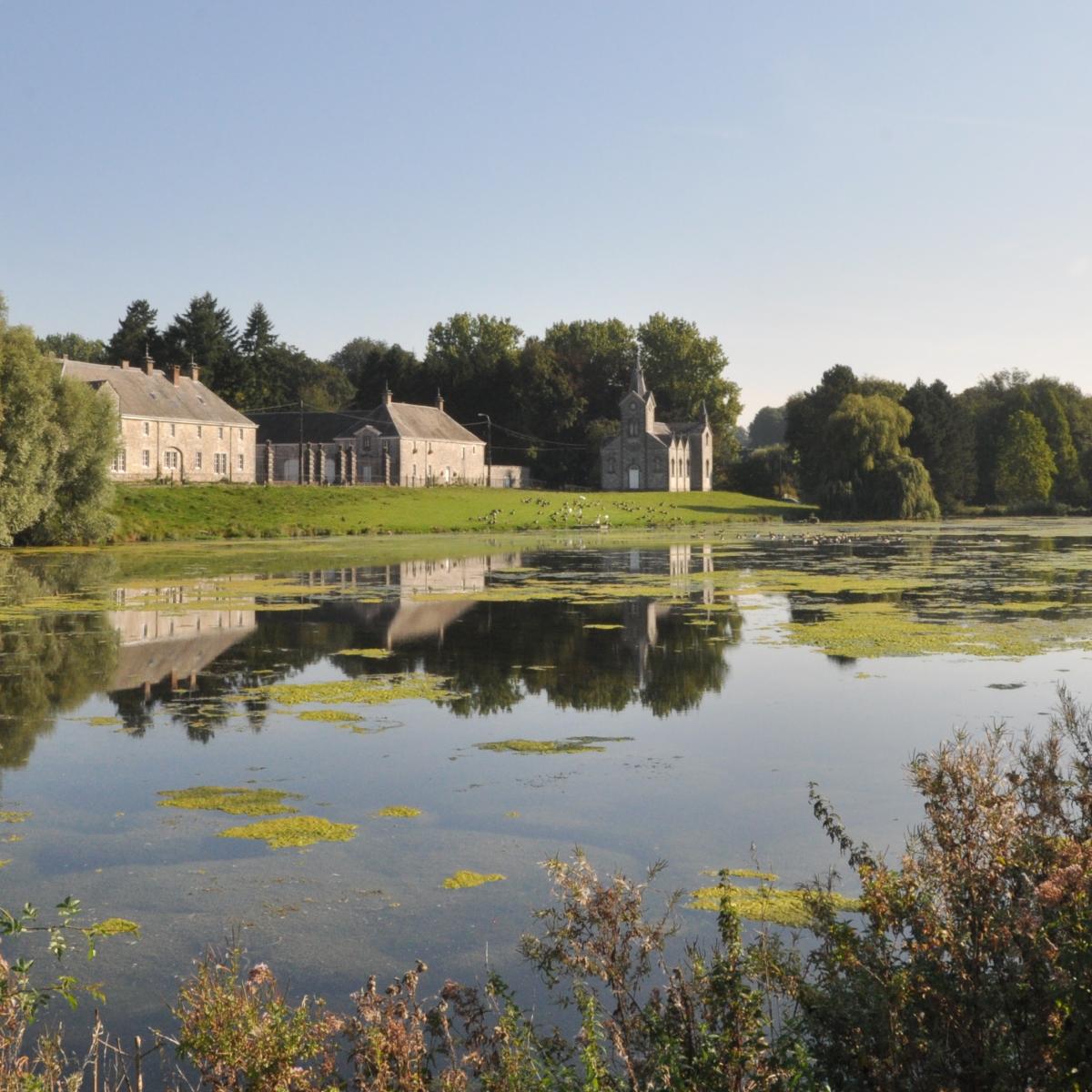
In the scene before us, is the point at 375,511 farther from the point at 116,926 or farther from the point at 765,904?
the point at 765,904

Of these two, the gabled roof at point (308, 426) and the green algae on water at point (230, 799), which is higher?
the gabled roof at point (308, 426)

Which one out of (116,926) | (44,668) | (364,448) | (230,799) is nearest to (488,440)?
(364,448)

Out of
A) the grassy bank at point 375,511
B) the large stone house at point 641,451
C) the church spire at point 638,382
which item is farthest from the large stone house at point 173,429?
the church spire at point 638,382

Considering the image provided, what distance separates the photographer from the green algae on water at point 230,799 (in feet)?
36.2

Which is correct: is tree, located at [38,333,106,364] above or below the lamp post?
above

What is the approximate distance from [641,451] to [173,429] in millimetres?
44443

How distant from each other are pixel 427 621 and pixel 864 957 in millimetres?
19551

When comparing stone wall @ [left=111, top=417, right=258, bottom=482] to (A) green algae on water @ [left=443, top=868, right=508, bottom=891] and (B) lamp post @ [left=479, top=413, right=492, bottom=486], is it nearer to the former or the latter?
(B) lamp post @ [left=479, top=413, right=492, bottom=486]

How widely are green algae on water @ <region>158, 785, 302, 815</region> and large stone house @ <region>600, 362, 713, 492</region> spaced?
101770 mm

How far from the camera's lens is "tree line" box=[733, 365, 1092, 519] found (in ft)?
282

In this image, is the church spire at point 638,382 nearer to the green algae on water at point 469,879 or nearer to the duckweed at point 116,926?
the green algae on water at point 469,879

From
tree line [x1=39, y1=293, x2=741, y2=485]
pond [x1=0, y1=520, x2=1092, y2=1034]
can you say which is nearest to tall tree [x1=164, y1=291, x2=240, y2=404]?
tree line [x1=39, y1=293, x2=741, y2=485]

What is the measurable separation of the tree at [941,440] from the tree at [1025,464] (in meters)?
7.53

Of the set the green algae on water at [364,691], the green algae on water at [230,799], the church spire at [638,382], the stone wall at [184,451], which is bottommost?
the green algae on water at [230,799]
